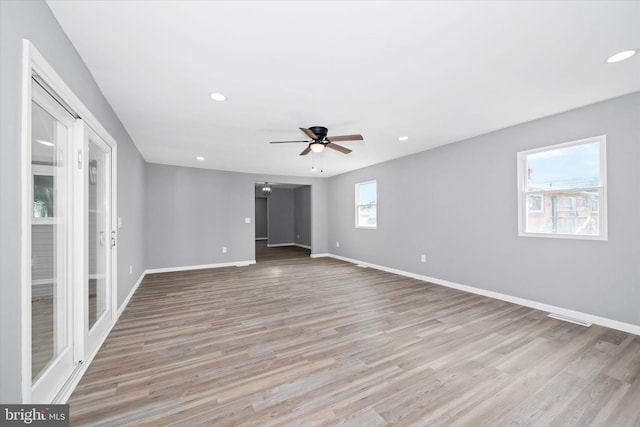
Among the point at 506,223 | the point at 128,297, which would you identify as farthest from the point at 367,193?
the point at 128,297

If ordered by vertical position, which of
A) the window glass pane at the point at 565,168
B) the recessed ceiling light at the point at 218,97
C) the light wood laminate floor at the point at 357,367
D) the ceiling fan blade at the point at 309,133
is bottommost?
the light wood laminate floor at the point at 357,367

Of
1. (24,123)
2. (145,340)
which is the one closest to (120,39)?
(24,123)

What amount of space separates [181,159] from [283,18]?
4.69m

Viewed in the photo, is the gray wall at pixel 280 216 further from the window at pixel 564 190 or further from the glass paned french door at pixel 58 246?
the window at pixel 564 190

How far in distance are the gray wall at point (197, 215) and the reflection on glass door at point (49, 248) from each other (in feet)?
13.8

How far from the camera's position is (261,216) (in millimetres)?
11891

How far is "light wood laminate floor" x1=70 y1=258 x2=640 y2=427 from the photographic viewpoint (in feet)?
5.36

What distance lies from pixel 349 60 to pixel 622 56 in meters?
2.21

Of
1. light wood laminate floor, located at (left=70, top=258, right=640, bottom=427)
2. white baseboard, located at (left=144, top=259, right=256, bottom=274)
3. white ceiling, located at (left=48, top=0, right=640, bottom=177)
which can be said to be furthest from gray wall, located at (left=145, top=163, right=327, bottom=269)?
white ceiling, located at (left=48, top=0, right=640, bottom=177)

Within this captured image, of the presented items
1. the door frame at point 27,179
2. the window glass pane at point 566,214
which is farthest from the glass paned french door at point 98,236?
the window glass pane at point 566,214

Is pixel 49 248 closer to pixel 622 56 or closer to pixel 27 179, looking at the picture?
pixel 27 179

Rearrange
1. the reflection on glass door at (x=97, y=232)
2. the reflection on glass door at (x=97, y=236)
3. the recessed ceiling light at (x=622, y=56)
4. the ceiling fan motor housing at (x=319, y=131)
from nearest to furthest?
the recessed ceiling light at (x=622, y=56), the reflection on glass door at (x=97, y=236), the reflection on glass door at (x=97, y=232), the ceiling fan motor housing at (x=319, y=131)

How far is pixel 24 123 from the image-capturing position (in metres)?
1.23

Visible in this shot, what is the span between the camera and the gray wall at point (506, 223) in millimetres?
2727
